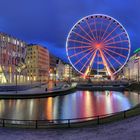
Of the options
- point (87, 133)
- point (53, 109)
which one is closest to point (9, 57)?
point (53, 109)

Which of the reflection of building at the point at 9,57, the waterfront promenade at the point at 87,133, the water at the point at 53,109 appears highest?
the reflection of building at the point at 9,57

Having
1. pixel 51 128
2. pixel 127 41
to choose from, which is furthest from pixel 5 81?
pixel 51 128

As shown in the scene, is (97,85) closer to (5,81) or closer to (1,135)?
(5,81)

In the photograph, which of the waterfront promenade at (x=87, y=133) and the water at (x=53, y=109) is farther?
the water at (x=53, y=109)

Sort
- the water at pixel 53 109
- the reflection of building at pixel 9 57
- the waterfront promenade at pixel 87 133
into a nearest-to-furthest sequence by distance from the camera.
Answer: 1. the waterfront promenade at pixel 87 133
2. the water at pixel 53 109
3. the reflection of building at pixel 9 57

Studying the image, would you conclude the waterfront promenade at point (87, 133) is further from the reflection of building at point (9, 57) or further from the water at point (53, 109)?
the reflection of building at point (9, 57)

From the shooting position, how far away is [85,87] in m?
128

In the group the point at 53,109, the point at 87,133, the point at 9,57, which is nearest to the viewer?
the point at 87,133

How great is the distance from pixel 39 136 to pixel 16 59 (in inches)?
5009

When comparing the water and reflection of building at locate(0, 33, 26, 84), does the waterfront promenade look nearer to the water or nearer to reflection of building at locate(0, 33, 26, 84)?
the water

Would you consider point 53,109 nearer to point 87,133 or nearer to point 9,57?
point 87,133

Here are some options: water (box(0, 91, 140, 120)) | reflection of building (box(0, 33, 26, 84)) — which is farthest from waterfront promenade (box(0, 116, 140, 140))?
reflection of building (box(0, 33, 26, 84))

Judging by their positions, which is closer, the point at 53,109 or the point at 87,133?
the point at 87,133

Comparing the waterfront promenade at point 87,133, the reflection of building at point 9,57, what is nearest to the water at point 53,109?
the waterfront promenade at point 87,133
